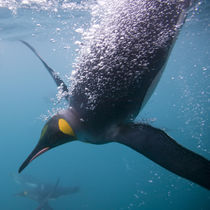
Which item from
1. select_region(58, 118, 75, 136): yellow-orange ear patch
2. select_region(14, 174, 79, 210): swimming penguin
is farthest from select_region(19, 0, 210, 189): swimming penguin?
select_region(14, 174, 79, 210): swimming penguin

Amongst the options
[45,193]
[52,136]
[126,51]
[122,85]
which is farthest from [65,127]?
[45,193]

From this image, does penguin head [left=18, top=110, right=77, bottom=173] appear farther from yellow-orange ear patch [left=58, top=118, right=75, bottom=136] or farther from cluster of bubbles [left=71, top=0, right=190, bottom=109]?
cluster of bubbles [left=71, top=0, right=190, bottom=109]

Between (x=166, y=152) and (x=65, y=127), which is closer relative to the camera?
(x=166, y=152)

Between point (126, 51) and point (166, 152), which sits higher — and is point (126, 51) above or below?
above

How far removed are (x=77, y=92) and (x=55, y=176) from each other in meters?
19.4

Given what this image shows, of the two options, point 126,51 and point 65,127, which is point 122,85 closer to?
point 126,51

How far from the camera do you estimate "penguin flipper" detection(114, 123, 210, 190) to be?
1.41m

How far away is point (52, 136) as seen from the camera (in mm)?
1789

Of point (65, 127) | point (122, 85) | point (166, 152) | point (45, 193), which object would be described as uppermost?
point (122, 85)

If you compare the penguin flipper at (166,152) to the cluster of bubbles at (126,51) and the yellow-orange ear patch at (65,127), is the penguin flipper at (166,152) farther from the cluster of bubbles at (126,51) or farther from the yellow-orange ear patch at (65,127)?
the yellow-orange ear patch at (65,127)

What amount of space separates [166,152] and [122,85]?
67cm

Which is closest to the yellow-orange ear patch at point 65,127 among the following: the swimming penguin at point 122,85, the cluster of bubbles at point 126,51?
the swimming penguin at point 122,85

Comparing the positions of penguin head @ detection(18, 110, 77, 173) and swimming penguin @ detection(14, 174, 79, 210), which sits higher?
penguin head @ detection(18, 110, 77, 173)

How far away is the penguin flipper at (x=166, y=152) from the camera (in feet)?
4.63
